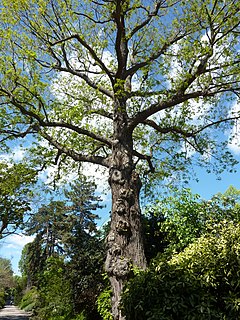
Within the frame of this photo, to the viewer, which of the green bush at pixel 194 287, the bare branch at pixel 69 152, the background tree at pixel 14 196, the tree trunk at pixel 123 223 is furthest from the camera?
the background tree at pixel 14 196

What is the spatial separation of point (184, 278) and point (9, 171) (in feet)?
18.4

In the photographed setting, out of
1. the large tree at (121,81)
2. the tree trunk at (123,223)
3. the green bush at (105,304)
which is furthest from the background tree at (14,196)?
the green bush at (105,304)

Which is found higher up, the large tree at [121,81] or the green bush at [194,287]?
the large tree at [121,81]

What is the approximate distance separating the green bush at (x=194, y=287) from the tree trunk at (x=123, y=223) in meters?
0.70

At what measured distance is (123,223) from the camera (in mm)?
6086

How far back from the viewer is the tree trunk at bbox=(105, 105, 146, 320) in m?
5.68

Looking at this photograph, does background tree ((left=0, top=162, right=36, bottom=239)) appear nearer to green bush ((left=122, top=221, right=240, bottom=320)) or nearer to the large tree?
the large tree

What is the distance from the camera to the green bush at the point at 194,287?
13.7 feet

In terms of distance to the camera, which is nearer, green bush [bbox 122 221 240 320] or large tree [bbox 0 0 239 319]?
green bush [bbox 122 221 240 320]

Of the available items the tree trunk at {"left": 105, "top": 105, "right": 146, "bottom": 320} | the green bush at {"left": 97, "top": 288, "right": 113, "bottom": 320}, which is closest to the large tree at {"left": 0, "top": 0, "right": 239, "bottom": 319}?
the tree trunk at {"left": 105, "top": 105, "right": 146, "bottom": 320}

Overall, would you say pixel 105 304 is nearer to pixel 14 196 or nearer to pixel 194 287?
pixel 194 287

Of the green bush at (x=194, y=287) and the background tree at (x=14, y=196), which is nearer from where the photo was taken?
the green bush at (x=194, y=287)

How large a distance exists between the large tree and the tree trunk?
0.06ft

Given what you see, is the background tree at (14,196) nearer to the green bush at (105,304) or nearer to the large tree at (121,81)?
the large tree at (121,81)
